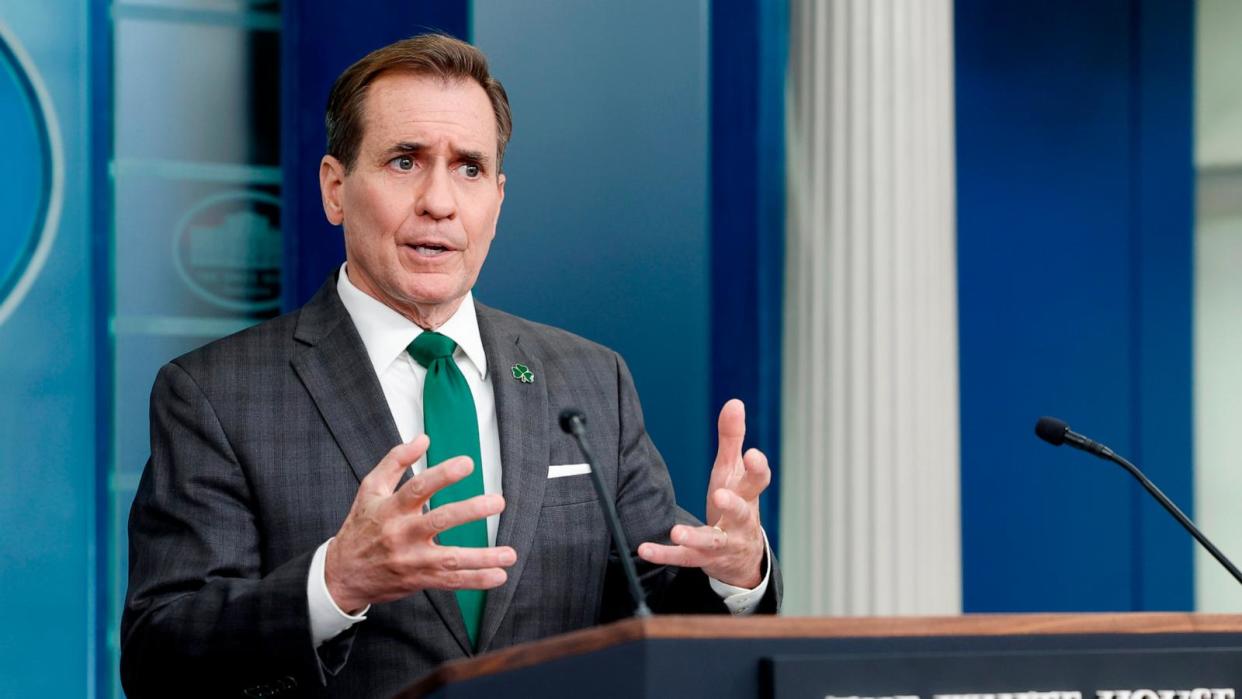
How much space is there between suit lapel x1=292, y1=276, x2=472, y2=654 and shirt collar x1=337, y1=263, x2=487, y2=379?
22mm

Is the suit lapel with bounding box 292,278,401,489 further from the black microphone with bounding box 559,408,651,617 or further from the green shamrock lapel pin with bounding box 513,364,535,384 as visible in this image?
the black microphone with bounding box 559,408,651,617

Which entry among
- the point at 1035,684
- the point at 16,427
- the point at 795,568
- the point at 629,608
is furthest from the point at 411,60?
the point at 795,568

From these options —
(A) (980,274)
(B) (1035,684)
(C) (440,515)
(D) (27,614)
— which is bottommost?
(D) (27,614)

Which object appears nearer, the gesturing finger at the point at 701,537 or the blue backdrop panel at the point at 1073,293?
the gesturing finger at the point at 701,537

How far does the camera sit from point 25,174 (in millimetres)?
3320

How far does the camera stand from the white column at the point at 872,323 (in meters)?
3.53

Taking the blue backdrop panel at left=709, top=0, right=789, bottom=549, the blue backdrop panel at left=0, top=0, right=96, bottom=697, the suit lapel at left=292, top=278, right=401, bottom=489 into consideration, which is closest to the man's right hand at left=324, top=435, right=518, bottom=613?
the suit lapel at left=292, top=278, right=401, bottom=489

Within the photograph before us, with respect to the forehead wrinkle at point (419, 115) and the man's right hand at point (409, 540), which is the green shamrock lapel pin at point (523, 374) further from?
the man's right hand at point (409, 540)

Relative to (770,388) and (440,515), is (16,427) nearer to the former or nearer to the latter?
(770,388)

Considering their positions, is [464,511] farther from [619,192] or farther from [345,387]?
[619,192]

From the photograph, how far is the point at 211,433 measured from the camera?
6.41 feet

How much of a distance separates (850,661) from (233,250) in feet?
8.12

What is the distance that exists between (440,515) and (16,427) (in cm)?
205

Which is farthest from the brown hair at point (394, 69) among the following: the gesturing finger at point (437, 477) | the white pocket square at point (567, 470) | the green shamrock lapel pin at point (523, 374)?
the gesturing finger at point (437, 477)
